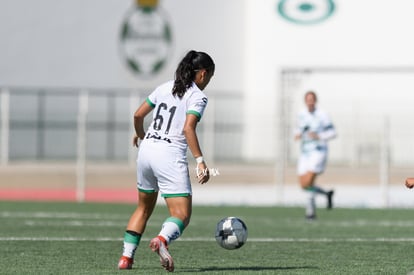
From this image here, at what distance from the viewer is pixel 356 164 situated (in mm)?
32531

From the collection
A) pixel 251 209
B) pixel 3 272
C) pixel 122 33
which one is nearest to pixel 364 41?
pixel 122 33

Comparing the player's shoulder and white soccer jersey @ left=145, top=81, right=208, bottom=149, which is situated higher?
the player's shoulder

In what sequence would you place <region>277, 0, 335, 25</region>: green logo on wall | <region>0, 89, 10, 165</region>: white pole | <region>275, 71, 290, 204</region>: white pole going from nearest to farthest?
<region>275, 71, 290, 204</region>: white pole
<region>0, 89, 10, 165</region>: white pole
<region>277, 0, 335, 25</region>: green logo on wall

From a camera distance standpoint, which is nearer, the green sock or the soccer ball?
the green sock

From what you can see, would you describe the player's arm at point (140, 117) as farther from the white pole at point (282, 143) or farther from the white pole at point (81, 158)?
the white pole at point (81, 158)

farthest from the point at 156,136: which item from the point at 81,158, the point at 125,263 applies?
the point at 81,158

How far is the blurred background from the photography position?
99.5 feet

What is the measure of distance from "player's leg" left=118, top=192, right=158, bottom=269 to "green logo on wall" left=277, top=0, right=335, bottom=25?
106 ft

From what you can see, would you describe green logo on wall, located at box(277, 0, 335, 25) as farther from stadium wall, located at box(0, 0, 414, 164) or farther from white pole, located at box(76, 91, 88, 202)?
white pole, located at box(76, 91, 88, 202)

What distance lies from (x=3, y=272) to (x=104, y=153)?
90.1ft

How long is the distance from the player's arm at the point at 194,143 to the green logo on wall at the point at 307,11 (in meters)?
32.8

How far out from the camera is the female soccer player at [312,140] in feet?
69.5

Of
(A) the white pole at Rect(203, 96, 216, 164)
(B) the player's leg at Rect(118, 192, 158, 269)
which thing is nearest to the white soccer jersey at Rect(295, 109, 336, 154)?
(B) the player's leg at Rect(118, 192, 158, 269)

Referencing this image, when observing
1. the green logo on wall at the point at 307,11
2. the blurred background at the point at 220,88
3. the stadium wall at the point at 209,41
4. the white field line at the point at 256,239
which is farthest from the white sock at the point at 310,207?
the green logo on wall at the point at 307,11
